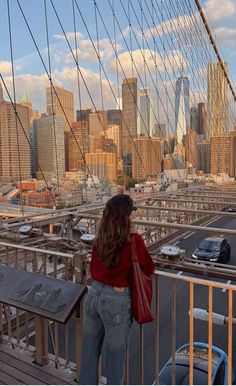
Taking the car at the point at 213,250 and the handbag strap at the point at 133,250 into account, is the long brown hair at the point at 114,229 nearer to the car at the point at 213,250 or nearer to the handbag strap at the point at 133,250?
the handbag strap at the point at 133,250

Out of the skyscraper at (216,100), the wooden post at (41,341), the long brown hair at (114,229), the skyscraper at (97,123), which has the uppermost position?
the skyscraper at (216,100)

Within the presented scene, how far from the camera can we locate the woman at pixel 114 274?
1.38m

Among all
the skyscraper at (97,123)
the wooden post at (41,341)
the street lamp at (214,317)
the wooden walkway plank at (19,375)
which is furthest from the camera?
the skyscraper at (97,123)

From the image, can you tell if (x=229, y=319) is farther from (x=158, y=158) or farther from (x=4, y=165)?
(x=158, y=158)

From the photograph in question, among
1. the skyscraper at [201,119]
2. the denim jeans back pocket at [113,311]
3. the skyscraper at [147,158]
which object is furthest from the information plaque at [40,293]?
the skyscraper at [201,119]

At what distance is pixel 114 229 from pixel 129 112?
1121 cm

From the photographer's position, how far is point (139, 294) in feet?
4.57

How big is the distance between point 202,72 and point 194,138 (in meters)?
7.08

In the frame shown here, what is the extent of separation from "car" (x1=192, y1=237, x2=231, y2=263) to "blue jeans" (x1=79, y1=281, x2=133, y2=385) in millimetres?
7658

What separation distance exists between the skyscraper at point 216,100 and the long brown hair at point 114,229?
70.7ft

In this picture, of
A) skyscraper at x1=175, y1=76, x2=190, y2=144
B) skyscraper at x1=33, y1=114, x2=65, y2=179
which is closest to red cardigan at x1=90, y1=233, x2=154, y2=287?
skyscraper at x1=33, y1=114, x2=65, y2=179


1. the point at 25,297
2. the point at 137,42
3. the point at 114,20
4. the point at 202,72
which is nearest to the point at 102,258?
the point at 25,297

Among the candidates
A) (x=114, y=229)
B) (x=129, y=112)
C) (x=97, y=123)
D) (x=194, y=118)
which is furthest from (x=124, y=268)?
(x=194, y=118)

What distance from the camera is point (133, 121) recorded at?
12.4m
